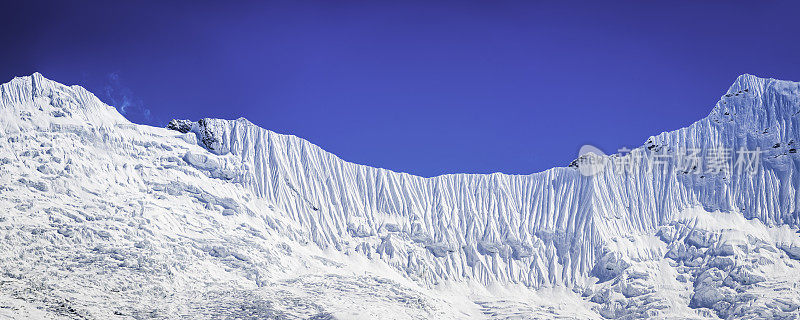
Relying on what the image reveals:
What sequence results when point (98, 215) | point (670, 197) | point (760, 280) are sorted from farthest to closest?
point (670, 197), point (760, 280), point (98, 215)

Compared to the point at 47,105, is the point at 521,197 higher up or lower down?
lower down

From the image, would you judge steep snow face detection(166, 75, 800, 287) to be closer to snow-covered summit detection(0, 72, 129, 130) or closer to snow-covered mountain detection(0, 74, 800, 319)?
snow-covered mountain detection(0, 74, 800, 319)

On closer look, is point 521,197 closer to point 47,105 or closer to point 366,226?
point 366,226

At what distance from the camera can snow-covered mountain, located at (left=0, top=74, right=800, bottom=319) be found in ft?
414

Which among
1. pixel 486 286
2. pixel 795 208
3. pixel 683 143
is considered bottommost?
pixel 486 286

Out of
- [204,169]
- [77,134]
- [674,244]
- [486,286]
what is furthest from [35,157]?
[674,244]

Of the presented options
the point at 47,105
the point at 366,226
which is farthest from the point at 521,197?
the point at 47,105

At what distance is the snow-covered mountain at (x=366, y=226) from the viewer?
414ft

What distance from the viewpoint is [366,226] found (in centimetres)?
16862

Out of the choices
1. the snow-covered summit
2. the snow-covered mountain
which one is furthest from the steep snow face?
the snow-covered summit

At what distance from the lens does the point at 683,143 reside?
185500 mm

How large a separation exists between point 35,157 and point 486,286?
83456 millimetres

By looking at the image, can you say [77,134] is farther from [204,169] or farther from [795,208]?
[795,208]

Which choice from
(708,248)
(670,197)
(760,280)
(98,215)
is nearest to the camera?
(98,215)
